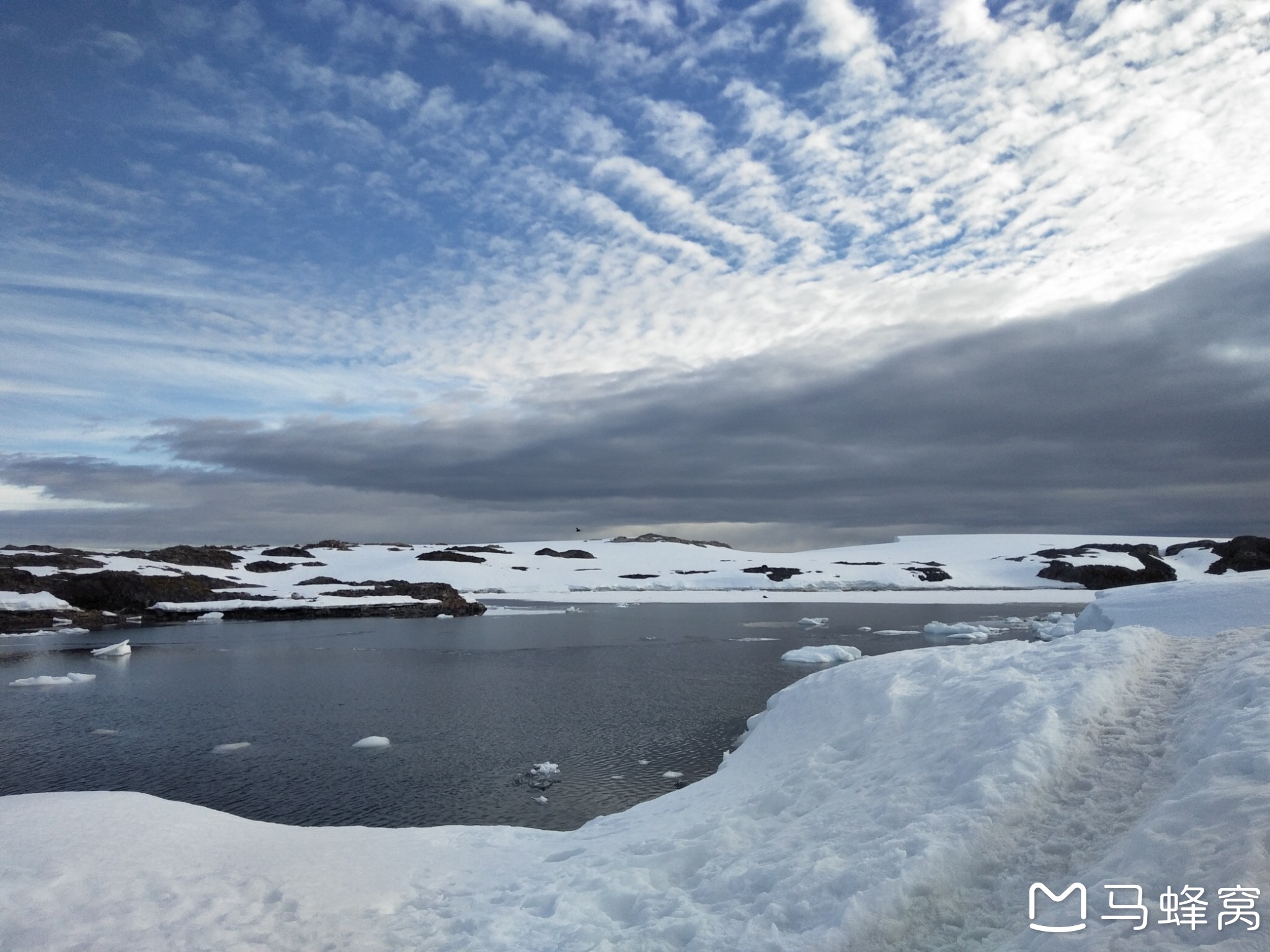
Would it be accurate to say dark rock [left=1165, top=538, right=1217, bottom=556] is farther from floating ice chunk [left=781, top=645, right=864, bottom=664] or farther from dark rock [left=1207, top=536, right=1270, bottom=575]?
floating ice chunk [left=781, top=645, right=864, bottom=664]

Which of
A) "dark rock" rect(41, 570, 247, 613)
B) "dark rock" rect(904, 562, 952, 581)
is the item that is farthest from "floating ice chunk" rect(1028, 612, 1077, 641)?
"dark rock" rect(41, 570, 247, 613)

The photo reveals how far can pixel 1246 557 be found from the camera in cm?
4888

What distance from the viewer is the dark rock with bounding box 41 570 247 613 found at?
138ft

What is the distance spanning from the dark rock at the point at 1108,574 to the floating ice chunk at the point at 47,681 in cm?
6539

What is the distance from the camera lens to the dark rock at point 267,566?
54.1m

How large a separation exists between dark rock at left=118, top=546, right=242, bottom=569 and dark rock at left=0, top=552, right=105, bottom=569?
367cm

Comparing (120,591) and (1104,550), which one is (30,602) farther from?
(1104,550)

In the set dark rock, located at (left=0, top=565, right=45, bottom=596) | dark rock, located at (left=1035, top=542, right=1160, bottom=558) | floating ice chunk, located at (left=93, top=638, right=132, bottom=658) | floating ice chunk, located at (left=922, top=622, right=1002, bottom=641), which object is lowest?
floating ice chunk, located at (left=93, top=638, right=132, bottom=658)

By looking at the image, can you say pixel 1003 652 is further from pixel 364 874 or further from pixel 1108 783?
pixel 364 874

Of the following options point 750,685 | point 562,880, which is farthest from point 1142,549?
point 562,880

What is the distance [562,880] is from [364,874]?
73.9 inches

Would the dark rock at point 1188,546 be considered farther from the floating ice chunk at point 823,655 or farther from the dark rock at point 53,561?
the dark rock at point 53,561

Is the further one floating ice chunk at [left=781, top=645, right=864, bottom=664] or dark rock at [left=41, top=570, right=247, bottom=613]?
dark rock at [left=41, top=570, right=247, bottom=613]

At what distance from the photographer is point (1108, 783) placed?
5.69 metres
